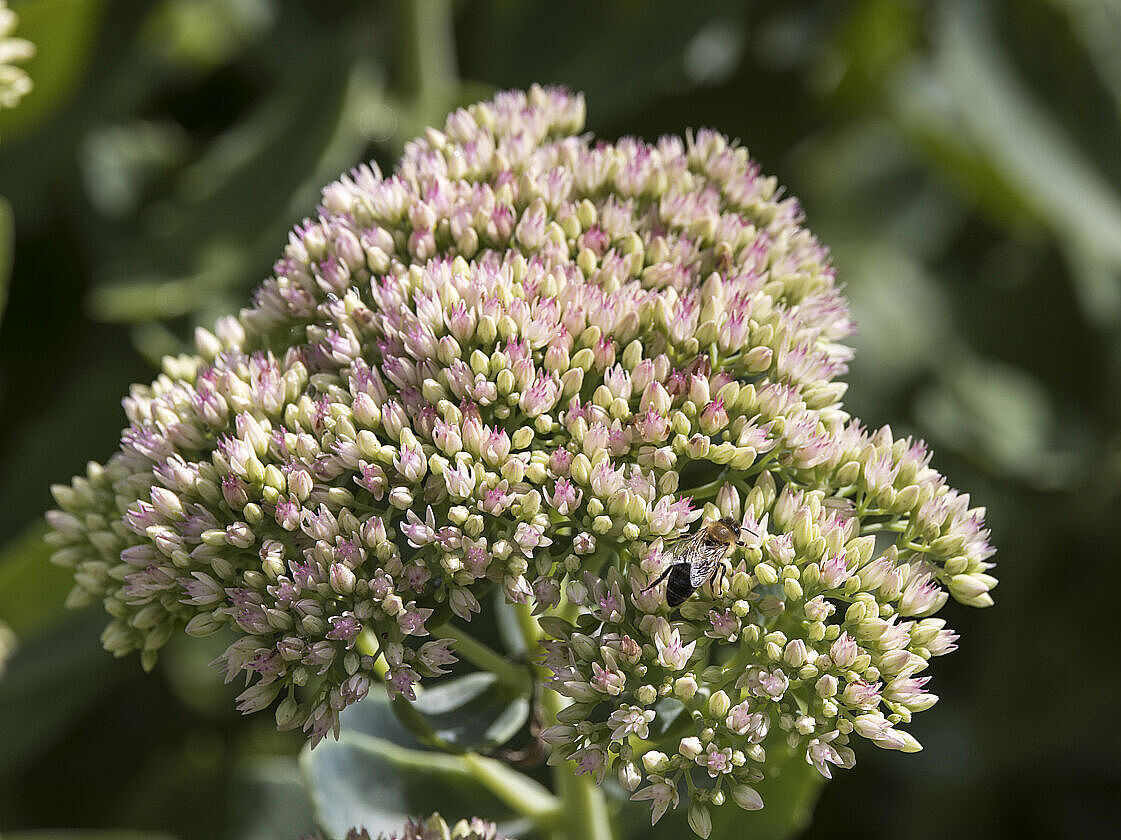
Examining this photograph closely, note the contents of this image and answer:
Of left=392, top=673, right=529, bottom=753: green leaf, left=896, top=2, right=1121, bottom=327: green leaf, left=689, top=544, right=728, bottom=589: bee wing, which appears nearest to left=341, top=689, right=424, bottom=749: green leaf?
left=392, top=673, right=529, bottom=753: green leaf

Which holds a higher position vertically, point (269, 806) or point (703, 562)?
point (703, 562)

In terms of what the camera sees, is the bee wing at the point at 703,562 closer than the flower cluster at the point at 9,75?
Yes

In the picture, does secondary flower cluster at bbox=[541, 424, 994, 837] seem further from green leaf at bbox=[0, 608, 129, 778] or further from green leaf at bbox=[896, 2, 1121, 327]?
green leaf at bbox=[896, 2, 1121, 327]

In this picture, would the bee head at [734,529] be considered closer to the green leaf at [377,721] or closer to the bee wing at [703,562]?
the bee wing at [703,562]

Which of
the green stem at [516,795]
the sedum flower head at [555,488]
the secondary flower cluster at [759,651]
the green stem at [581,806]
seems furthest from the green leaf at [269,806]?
the secondary flower cluster at [759,651]

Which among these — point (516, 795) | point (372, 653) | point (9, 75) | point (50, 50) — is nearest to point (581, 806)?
point (516, 795)

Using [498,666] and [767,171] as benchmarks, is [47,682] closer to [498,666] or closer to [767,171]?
[498,666]

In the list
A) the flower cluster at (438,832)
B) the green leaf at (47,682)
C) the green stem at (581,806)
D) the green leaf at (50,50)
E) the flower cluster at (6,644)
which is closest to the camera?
the flower cluster at (438,832)
